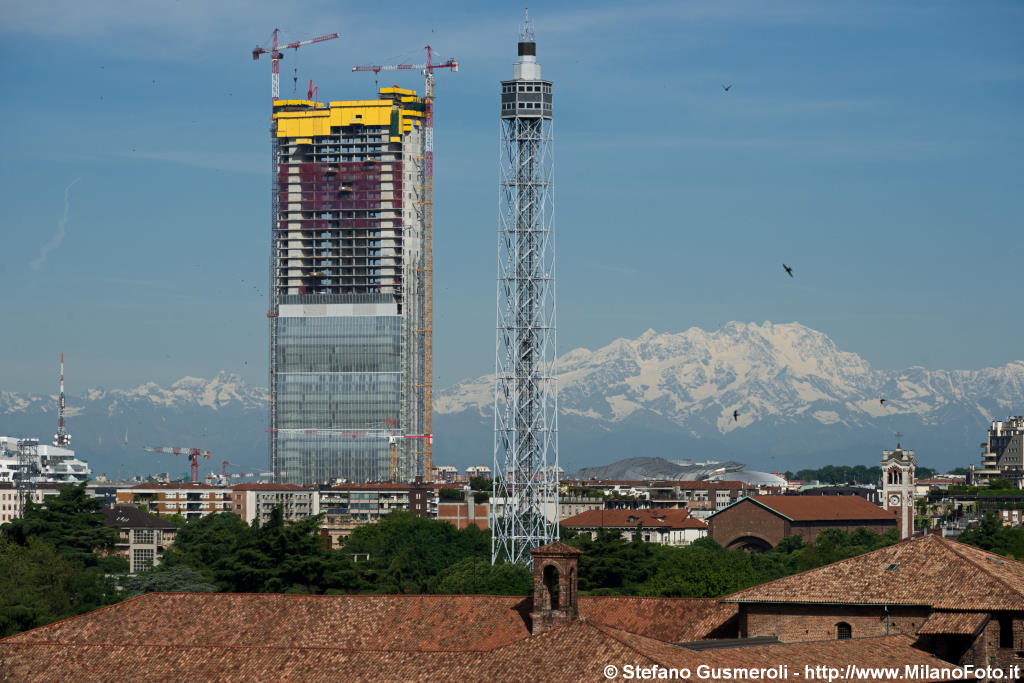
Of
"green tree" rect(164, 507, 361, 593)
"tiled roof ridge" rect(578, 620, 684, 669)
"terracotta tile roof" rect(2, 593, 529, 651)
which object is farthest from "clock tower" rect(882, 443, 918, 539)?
"tiled roof ridge" rect(578, 620, 684, 669)

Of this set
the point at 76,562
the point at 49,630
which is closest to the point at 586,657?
the point at 49,630

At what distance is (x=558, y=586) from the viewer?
65.0 metres

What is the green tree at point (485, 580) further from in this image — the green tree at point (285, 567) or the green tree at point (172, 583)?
the green tree at point (172, 583)

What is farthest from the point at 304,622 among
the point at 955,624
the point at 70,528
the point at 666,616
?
the point at 70,528

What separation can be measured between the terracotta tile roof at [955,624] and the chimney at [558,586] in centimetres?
1269

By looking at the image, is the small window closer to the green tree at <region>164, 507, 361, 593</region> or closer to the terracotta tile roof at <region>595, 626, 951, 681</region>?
the terracotta tile roof at <region>595, 626, 951, 681</region>

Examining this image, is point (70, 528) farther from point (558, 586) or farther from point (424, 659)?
point (424, 659)

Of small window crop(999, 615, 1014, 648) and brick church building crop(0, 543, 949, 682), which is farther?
small window crop(999, 615, 1014, 648)

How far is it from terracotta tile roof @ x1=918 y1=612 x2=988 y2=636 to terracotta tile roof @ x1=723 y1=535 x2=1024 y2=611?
0.37 meters

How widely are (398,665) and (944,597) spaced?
1985 centimetres

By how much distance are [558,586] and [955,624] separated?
14562 millimetres

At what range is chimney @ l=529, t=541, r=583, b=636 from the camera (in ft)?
209

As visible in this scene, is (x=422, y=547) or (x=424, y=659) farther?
(x=422, y=547)

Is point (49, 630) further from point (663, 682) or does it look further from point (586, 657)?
point (663, 682)
